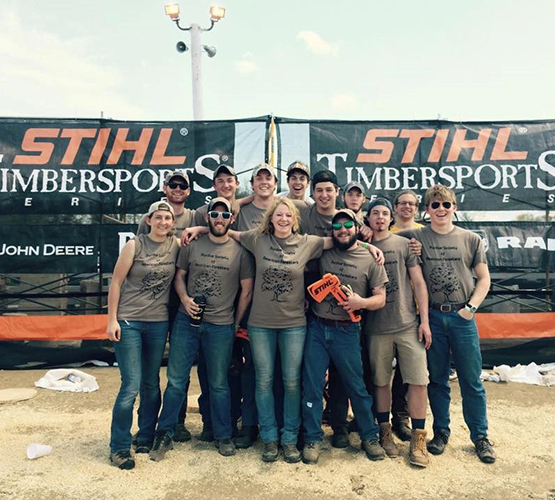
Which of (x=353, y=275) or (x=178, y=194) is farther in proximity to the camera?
(x=178, y=194)

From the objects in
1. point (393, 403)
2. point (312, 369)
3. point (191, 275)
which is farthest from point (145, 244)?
point (393, 403)

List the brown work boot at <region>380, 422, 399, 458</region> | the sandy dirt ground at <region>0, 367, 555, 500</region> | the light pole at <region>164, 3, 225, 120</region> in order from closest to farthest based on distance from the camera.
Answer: the sandy dirt ground at <region>0, 367, 555, 500</region>, the brown work boot at <region>380, 422, 399, 458</region>, the light pole at <region>164, 3, 225, 120</region>

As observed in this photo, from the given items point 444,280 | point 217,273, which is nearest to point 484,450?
point 444,280

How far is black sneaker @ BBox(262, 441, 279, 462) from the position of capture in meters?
3.32

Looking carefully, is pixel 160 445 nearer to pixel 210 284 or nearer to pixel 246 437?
pixel 246 437

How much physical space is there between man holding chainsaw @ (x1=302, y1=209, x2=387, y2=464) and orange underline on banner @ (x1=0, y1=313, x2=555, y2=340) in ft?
10.1

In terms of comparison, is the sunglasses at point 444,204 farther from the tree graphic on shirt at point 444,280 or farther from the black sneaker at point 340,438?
the black sneaker at point 340,438

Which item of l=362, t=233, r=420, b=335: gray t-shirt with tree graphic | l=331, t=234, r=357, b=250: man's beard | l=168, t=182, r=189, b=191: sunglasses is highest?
l=168, t=182, r=189, b=191: sunglasses

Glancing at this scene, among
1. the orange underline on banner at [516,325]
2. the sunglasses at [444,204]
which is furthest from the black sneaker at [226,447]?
the orange underline on banner at [516,325]

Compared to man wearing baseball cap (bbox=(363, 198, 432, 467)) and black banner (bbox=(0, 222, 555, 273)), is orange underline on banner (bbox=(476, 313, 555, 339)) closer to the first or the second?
black banner (bbox=(0, 222, 555, 273))

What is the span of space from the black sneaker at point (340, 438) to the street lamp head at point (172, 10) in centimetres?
832

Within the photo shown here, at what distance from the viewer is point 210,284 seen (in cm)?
341

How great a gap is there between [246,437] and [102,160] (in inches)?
158

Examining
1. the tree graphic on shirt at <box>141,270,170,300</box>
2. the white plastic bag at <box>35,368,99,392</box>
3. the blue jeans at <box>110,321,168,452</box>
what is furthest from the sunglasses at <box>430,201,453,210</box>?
the white plastic bag at <box>35,368,99,392</box>
